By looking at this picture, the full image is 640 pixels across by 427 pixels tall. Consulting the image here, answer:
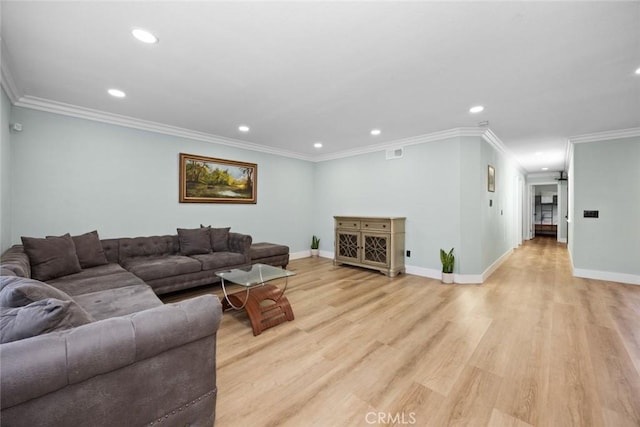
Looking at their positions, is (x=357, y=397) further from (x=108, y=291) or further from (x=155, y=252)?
(x=155, y=252)

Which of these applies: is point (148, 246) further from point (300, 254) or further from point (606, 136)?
point (606, 136)

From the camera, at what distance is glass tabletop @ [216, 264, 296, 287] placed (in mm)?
2698

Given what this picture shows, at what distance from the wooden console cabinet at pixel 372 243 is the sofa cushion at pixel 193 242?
2448mm

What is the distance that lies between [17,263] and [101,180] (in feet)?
5.78

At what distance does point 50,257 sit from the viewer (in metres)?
2.60

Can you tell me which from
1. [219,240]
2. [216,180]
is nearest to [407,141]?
[216,180]

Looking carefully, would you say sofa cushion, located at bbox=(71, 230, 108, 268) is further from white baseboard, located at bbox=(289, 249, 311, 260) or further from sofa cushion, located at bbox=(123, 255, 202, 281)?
white baseboard, located at bbox=(289, 249, 311, 260)

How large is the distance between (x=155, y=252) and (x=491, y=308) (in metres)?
4.51

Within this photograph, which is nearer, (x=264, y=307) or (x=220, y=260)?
(x=264, y=307)

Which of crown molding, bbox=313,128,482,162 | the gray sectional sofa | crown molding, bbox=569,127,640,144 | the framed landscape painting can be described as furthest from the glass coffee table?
crown molding, bbox=569,127,640,144

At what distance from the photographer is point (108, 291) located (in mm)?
2262

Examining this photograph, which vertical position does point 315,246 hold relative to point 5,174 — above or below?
below

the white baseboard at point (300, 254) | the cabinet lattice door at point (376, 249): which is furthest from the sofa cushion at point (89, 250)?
the cabinet lattice door at point (376, 249)

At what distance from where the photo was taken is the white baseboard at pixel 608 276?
4023 mm
